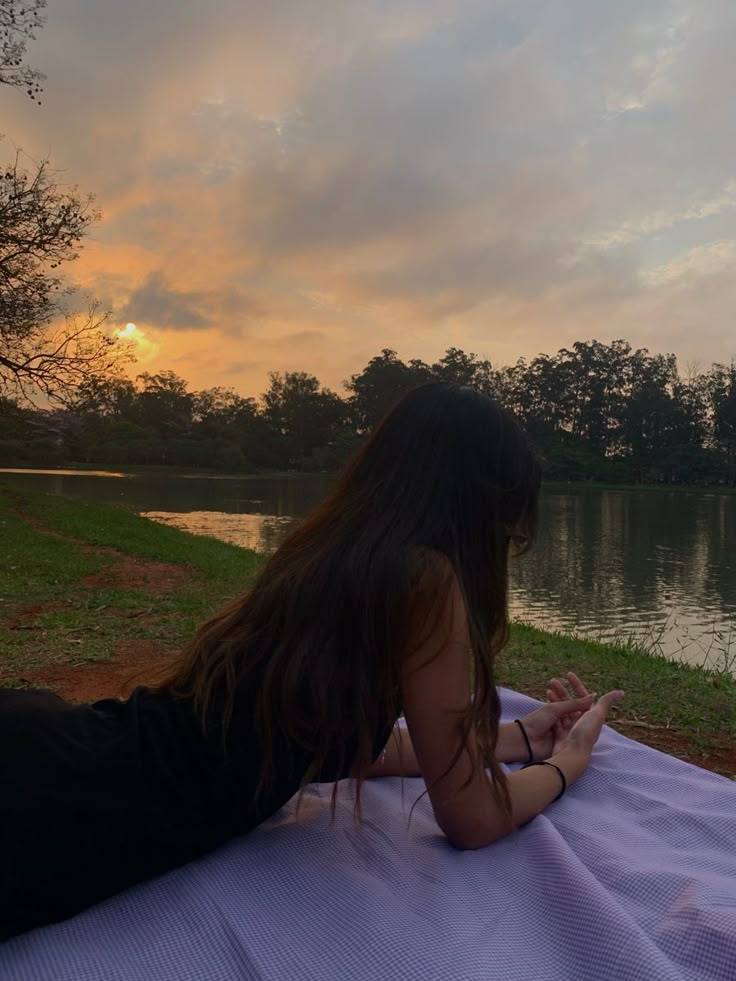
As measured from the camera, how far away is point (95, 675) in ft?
12.3

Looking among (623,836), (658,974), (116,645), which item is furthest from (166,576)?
(658,974)

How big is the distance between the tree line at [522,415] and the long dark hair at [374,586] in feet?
150

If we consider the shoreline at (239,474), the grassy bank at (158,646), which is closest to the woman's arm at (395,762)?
the grassy bank at (158,646)

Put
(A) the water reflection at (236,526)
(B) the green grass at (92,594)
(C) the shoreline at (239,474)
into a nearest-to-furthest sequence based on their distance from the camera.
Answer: (B) the green grass at (92,594) → (A) the water reflection at (236,526) → (C) the shoreline at (239,474)

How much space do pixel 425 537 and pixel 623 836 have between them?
0.93 metres

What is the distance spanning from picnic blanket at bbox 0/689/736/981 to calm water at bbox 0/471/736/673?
1.63 meters

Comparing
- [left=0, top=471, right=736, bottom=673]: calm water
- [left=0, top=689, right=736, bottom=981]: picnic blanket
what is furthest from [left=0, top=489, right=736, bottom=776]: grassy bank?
[left=0, top=471, right=736, bottom=673]: calm water

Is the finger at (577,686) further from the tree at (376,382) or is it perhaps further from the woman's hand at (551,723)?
the tree at (376,382)

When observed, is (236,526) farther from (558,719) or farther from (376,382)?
(376,382)

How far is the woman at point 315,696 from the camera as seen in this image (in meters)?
1.19

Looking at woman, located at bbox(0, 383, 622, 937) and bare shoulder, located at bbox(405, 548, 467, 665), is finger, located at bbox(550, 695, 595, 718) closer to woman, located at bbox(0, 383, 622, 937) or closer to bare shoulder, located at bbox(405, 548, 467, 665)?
woman, located at bbox(0, 383, 622, 937)

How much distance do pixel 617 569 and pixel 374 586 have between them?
37.8ft

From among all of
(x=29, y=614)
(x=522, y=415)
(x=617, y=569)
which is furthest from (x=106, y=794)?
(x=522, y=415)

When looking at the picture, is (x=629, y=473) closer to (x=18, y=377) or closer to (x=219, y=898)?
(x=18, y=377)
